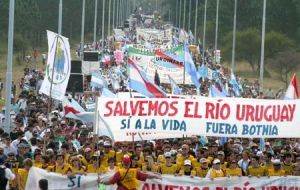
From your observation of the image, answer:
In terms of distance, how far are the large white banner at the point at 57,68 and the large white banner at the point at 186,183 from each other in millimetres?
4953

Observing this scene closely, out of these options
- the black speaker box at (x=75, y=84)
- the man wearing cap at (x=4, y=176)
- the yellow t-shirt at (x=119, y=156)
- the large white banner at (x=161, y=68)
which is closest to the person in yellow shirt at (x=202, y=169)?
the yellow t-shirt at (x=119, y=156)

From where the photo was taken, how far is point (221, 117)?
17.6 meters

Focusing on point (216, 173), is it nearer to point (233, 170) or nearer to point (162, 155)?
point (233, 170)

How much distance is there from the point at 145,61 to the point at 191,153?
2446cm

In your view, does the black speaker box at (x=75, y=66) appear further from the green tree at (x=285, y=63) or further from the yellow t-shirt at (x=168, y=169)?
the green tree at (x=285, y=63)

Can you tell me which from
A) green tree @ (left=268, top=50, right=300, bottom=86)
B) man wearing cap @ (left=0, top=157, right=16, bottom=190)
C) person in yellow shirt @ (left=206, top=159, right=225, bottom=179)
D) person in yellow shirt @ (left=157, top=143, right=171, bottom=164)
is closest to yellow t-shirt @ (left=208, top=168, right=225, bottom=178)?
person in yellow shirt @ (left=206, top=159, right=225, bottom=179)

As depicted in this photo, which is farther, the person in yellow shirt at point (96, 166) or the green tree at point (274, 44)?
the green tree at point (274, 44)

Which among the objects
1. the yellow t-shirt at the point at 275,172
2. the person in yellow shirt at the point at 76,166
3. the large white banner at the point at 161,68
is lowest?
the yellow t-shirt at the point at 275,172

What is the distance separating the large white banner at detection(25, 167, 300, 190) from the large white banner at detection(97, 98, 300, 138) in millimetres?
796

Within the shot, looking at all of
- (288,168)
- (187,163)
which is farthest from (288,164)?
(187,163)

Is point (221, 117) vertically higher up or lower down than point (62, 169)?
higher up

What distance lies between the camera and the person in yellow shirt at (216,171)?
16.9 metres

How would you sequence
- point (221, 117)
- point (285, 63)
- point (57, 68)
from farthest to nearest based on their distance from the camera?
point (285, 63)
point (57, 68)
point (221, 117)

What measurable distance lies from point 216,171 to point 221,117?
41.7 inches
